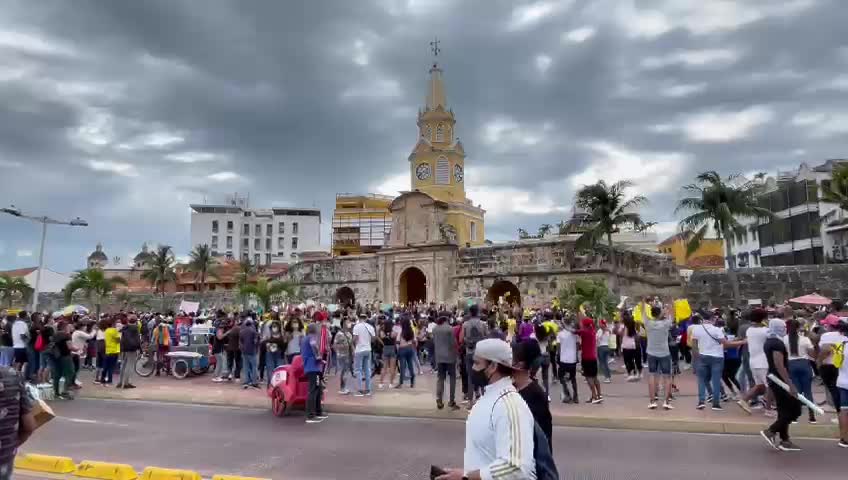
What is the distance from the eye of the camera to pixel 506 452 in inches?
105

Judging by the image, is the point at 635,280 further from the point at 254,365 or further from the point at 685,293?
the point at 254,365

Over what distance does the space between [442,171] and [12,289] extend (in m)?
36.1

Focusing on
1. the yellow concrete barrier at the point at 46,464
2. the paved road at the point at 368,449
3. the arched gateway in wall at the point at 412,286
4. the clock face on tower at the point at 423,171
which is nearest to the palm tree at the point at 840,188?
the arched gateway in wall at the point at 412,286

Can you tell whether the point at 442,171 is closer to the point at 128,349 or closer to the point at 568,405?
the point at 128,349

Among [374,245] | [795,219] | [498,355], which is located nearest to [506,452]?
[498,355]

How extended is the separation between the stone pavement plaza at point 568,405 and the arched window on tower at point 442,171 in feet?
91.0

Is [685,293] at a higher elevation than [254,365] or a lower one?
higher

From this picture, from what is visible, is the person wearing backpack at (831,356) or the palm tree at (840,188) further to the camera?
the palm tree at (840,188)

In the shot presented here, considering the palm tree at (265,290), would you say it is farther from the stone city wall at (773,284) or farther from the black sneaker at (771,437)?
the black sneaker at (771,437)

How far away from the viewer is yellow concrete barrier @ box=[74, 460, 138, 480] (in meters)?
6.26

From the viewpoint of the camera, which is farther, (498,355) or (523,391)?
(523,391)

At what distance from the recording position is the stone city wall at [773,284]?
22812 millimetres

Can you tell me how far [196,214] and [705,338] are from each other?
274 feet

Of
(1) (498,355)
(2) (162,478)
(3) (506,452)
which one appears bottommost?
(2) (162,478)
